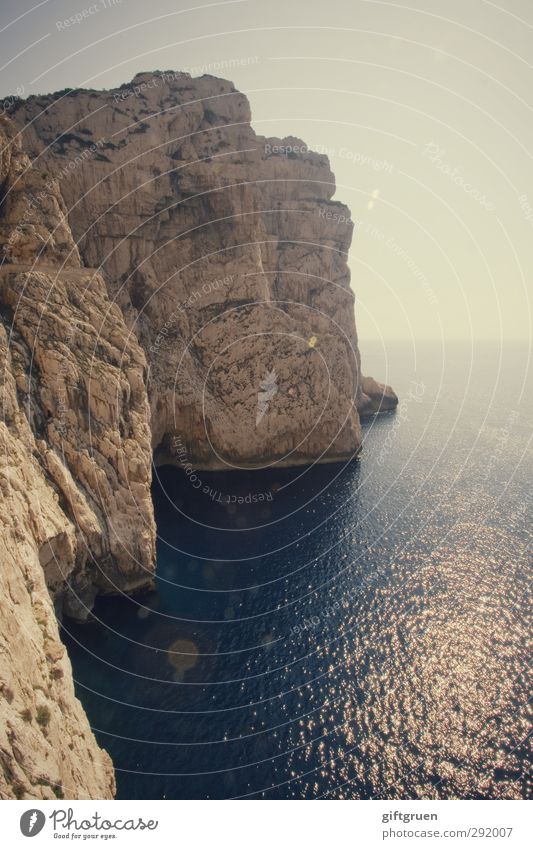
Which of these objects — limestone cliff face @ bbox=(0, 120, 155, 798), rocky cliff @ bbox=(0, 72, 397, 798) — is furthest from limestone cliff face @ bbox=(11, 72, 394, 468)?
limestone cliff face @ bbox=(0, 120, 155, 798)

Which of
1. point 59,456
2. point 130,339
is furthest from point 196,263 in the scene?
point 59,456

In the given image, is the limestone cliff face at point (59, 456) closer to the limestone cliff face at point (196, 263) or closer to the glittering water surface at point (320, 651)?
the glittering water surface at point (320, 651)

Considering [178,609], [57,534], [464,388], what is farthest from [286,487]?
[464,388]

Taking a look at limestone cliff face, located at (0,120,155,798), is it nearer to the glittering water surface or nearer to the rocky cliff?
the rocky cliff

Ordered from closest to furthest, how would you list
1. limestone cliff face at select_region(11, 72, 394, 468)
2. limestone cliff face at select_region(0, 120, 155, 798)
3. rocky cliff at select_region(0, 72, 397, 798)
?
limestone cliff face at select_region(0, 120, 155, 798) < rocky cliff at select_region(0, 72, 397, 798) < limestone cliff face at select_region(11, 72, 394, 468)
